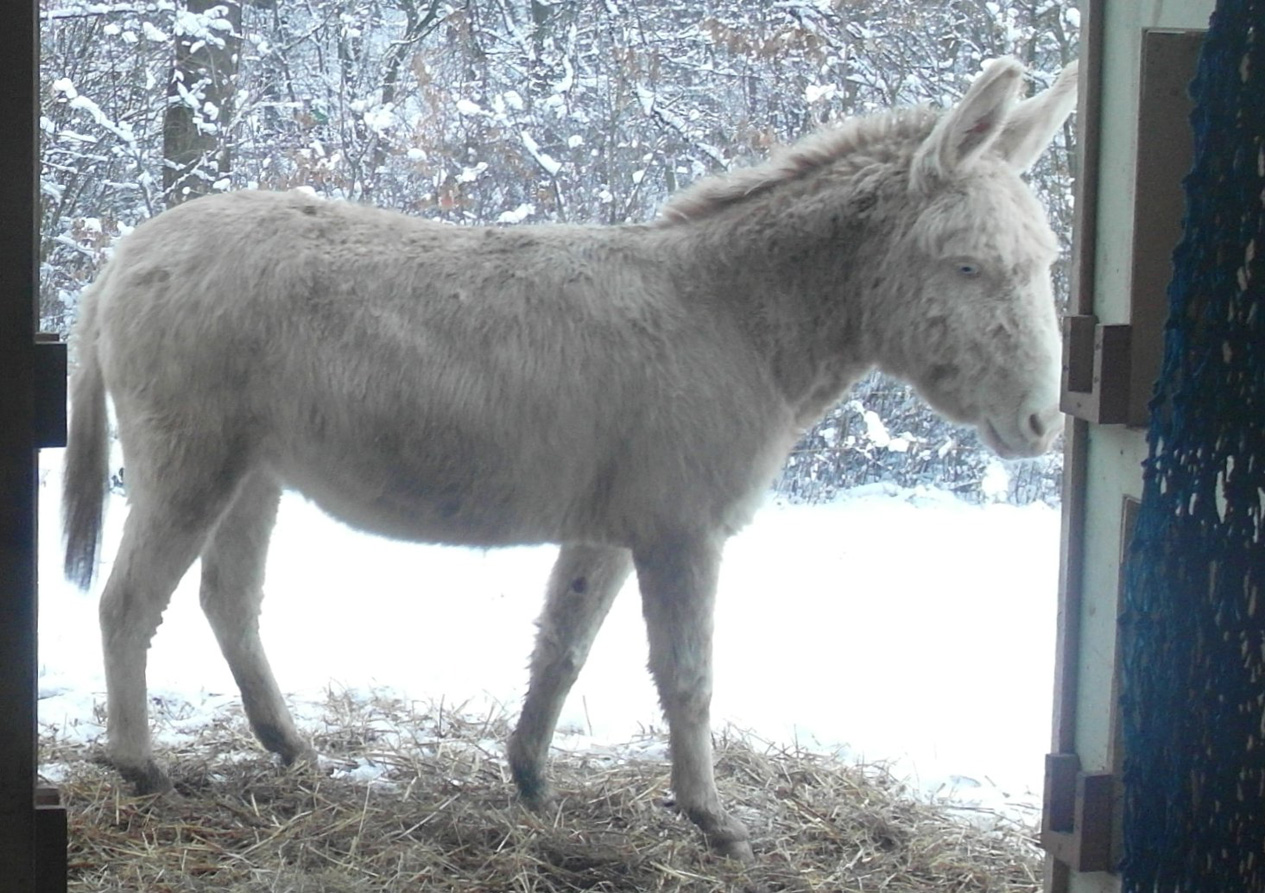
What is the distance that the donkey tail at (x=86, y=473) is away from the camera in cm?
329

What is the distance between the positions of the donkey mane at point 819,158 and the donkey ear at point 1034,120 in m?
0.19

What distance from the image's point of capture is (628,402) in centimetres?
305

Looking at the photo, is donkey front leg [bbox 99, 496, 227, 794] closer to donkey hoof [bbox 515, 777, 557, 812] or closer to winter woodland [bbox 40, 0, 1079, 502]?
donkey hoof [bbox 515, 777, 557, 812]

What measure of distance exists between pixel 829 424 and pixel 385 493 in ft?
11.2

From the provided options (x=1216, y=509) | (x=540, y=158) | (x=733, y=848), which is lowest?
(x=733, y=848)

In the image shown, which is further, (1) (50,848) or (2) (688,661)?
(2) (688,661)

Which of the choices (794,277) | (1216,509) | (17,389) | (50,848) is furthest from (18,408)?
(794,277)

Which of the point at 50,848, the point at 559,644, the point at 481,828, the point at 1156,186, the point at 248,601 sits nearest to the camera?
the point at 50,848

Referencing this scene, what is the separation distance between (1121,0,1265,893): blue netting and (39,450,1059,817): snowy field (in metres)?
2.10

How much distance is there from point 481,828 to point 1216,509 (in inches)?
85.9

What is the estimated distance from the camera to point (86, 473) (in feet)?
10.8

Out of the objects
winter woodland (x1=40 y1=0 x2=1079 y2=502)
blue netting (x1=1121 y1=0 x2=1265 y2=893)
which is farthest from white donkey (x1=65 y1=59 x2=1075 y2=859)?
winter woodland (x1=40 y1=0 x2=1079 y2=502)

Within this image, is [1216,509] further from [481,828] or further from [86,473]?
[86,473]

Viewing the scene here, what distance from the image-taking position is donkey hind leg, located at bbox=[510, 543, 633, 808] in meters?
3.39
